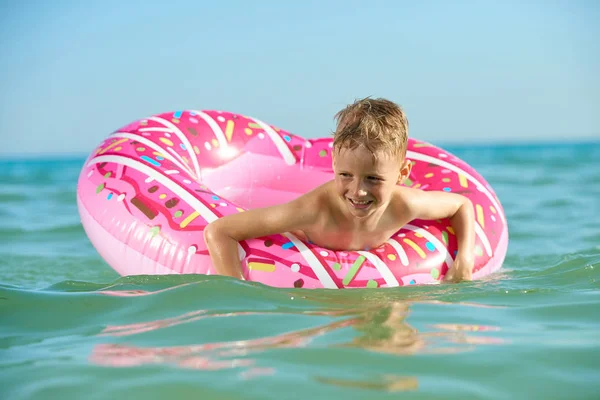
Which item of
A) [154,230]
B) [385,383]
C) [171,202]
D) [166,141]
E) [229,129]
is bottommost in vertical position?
[385,383]

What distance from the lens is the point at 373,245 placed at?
339cm

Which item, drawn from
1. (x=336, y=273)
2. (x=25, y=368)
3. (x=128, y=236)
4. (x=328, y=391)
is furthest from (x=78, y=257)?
(x=328, y=391)

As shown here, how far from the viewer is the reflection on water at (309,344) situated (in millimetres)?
2018

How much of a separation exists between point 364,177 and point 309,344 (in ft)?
3.15

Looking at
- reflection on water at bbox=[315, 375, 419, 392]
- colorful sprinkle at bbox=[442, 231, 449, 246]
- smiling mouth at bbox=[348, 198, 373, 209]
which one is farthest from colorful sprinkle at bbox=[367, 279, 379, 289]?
reflection on water at bbox=[315, 375, 419, 392]

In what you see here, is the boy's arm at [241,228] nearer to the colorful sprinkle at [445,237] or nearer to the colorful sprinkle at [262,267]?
the colorful sprinkle at [262,267]

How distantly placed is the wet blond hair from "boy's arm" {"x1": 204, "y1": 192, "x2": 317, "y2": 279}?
350 millimetres

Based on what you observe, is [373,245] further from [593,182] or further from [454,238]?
[593,182]

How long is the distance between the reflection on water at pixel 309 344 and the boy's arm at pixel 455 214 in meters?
0.89

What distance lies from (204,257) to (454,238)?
3.86 feet

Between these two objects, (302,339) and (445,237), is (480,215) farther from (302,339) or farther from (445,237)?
(302,339)

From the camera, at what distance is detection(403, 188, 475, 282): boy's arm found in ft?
11.2

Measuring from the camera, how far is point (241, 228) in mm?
3123

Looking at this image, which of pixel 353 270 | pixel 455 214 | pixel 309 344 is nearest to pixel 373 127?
pixel 353 270
